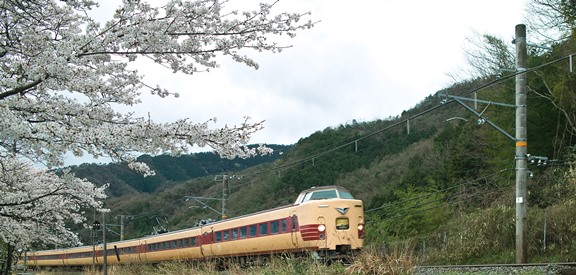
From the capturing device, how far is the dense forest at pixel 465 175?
2222 cm

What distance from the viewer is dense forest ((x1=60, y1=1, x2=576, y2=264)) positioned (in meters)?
22.2

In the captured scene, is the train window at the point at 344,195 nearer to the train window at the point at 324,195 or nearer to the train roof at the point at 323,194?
the train roof at the point at 323,194

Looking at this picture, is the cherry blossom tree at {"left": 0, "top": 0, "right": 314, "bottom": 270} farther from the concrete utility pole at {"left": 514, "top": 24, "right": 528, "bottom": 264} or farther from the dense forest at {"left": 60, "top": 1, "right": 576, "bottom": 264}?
the concrete utility pole at {"left": 514, "top": 24, "right": 528, "bottom": 264}

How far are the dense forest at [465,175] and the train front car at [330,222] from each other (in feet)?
4.63

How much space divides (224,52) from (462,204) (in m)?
27.0

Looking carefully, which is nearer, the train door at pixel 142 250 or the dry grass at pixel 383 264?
the dry grass at pixel 383 264

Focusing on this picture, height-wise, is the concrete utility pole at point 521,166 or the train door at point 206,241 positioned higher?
the concrete utility pole at point 521,166

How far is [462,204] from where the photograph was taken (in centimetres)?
3183

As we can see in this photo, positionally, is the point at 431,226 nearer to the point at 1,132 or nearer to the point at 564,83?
the point at 564,83

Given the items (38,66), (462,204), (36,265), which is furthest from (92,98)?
(36,265)

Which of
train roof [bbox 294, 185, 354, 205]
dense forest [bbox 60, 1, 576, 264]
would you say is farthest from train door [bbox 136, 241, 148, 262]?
train roof [bbox 294, 185, 354, 205]

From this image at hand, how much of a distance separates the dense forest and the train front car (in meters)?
1.41

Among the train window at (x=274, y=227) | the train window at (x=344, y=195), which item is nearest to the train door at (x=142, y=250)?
the train window at (x=274, y=227)

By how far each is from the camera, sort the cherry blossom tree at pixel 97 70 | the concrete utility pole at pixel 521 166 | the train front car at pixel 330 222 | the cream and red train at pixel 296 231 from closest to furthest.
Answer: the cherry blossom tree at pixel 97 70 → the train front car at pixel 330 222 → the cream and red train at pixel 296 231 → the concrete utility pole at pixel 521 166
